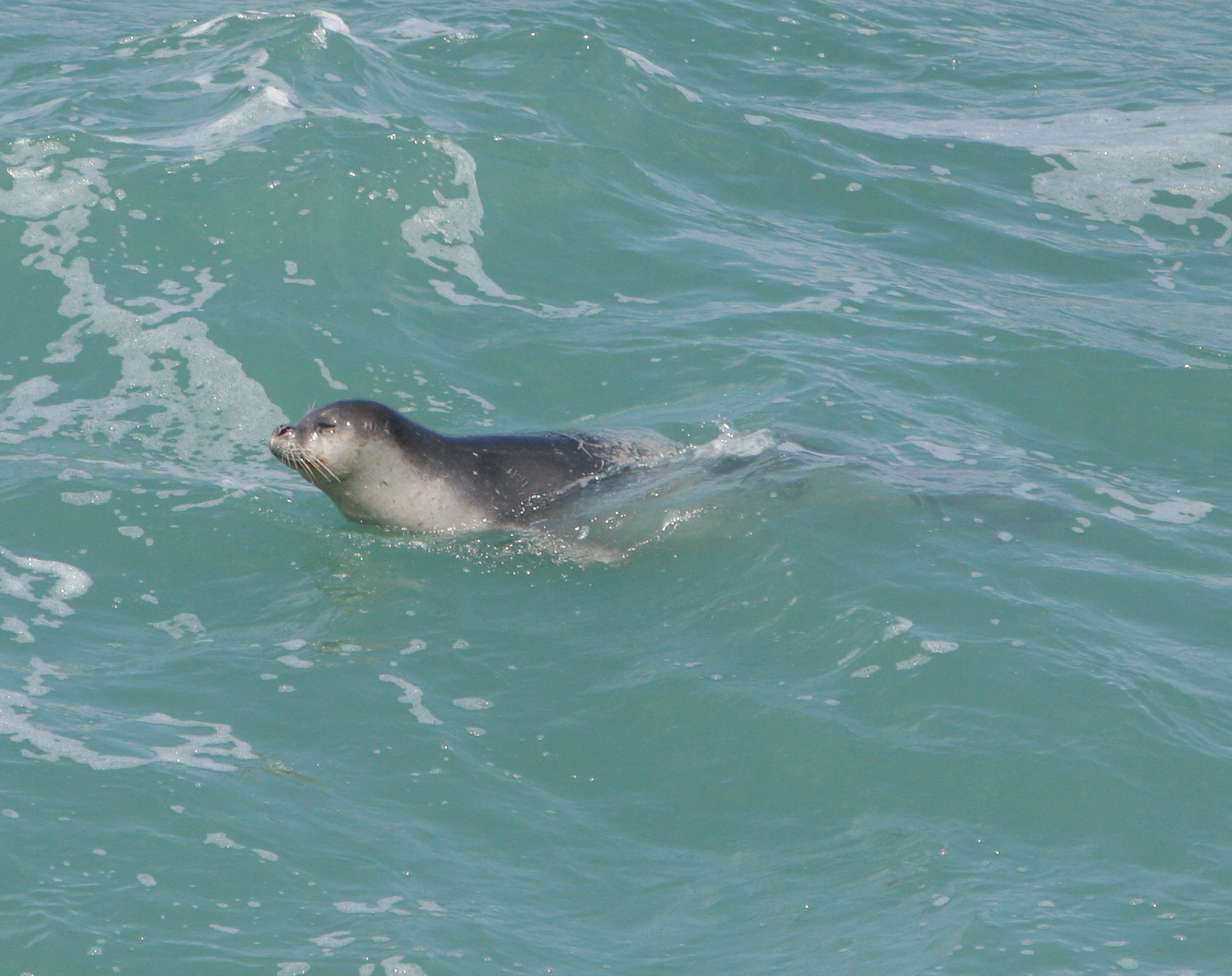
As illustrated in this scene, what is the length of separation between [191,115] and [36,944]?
9.90m

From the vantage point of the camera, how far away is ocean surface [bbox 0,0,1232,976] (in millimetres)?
5297

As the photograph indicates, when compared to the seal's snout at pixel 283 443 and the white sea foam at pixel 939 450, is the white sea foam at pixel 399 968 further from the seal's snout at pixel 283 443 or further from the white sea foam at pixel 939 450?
the white sea foam at pixel 939 450

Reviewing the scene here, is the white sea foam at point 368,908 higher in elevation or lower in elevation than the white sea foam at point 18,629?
lower

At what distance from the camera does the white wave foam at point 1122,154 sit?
13680mm

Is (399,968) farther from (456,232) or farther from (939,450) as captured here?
(456,232)

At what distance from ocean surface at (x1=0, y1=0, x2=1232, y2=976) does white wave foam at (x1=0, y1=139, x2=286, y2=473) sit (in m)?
0.04

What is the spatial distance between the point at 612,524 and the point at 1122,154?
28.9 feet

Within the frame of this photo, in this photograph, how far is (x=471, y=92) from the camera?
569 inches

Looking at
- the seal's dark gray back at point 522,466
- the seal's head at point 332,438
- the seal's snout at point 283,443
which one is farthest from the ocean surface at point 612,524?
the seal's snout at point 283,443

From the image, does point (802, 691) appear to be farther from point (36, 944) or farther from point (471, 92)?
point (471, 92)

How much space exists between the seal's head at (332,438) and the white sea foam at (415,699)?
167cm

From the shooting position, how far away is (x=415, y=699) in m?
6.57

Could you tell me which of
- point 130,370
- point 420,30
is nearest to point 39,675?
point 130,370

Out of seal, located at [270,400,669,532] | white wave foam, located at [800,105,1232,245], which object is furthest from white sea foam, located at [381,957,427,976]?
white wave foam, located at [800,105,1232,245]
